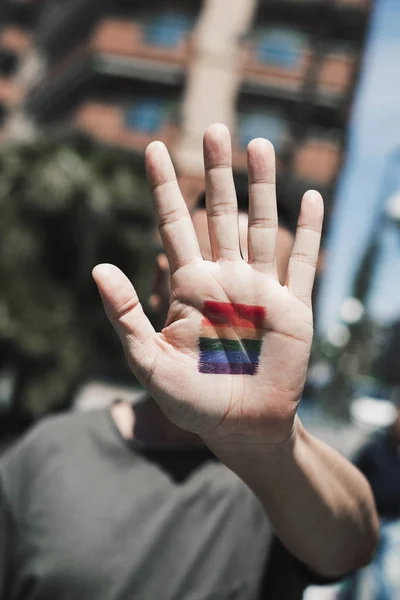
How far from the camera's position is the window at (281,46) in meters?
16.0

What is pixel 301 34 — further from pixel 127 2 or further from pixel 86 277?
pixel 86 277

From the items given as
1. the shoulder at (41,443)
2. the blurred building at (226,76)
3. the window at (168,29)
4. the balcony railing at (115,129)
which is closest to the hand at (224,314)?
the shoulder at (41,443)

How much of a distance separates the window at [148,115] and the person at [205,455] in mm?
16062

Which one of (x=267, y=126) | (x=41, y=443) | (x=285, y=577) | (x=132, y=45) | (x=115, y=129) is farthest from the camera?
(x=115, y=129)

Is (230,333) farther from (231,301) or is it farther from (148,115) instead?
(148,115)

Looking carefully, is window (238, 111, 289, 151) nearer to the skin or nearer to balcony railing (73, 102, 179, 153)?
balcony railing (73, 102, 179, 153)

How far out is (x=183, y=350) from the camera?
1.15 m

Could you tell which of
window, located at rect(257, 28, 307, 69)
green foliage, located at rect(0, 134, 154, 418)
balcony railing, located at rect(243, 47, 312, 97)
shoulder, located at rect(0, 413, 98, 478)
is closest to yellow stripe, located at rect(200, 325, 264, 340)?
shoulder, located at rect(0, 413, 98, 478)

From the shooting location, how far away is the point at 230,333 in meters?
1.17

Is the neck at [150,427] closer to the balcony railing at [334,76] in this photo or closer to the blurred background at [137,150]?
the blurred background at [137,150]

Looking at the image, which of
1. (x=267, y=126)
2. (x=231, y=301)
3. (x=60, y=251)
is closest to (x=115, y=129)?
(x=267, y=126)

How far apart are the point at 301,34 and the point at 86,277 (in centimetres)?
1019

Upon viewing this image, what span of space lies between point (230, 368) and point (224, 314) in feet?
0.36

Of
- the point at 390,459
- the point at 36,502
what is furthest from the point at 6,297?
the point at 36,502
